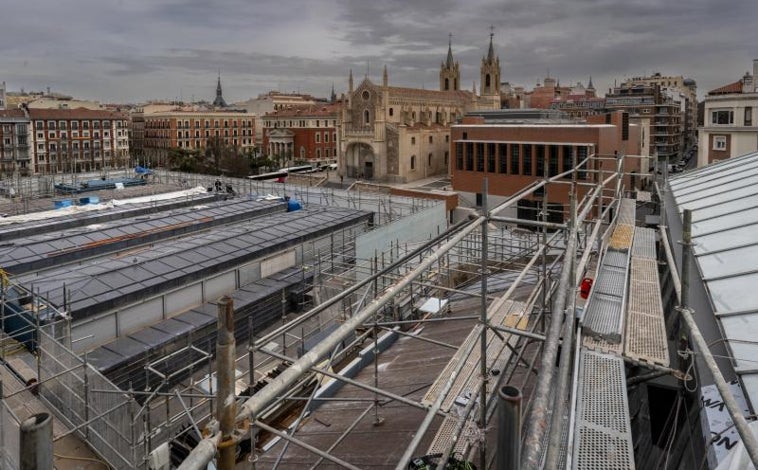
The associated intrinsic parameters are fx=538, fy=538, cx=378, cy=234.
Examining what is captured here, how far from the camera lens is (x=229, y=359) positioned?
6.75ft

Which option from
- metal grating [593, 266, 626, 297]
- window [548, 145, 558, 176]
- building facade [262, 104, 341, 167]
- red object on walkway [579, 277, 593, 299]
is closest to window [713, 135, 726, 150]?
window [548, 145, 558, 176]

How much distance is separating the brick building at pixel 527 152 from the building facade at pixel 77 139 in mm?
41198

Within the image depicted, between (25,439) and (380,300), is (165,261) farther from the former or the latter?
(25,439)

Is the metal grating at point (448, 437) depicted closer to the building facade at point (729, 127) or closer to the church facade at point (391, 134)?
the building facade at point (729, 127)

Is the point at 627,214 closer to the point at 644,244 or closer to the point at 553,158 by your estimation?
the point at 644,244

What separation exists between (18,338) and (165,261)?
11.9ft

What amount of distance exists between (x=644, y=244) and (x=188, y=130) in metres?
75.0

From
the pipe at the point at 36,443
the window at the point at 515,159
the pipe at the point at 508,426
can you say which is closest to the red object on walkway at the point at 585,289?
the pipe at the point at 508,426

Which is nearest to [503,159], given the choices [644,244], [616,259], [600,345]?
[644,244]

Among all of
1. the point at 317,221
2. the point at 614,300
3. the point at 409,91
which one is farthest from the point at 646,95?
the point at 614,300

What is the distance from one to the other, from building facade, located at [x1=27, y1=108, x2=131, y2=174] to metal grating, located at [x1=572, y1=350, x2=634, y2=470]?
2438 inches

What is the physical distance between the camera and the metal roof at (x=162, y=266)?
11733 mm

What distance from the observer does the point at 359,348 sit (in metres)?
9.41

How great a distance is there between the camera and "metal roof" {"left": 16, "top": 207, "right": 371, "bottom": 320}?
11733 mm
